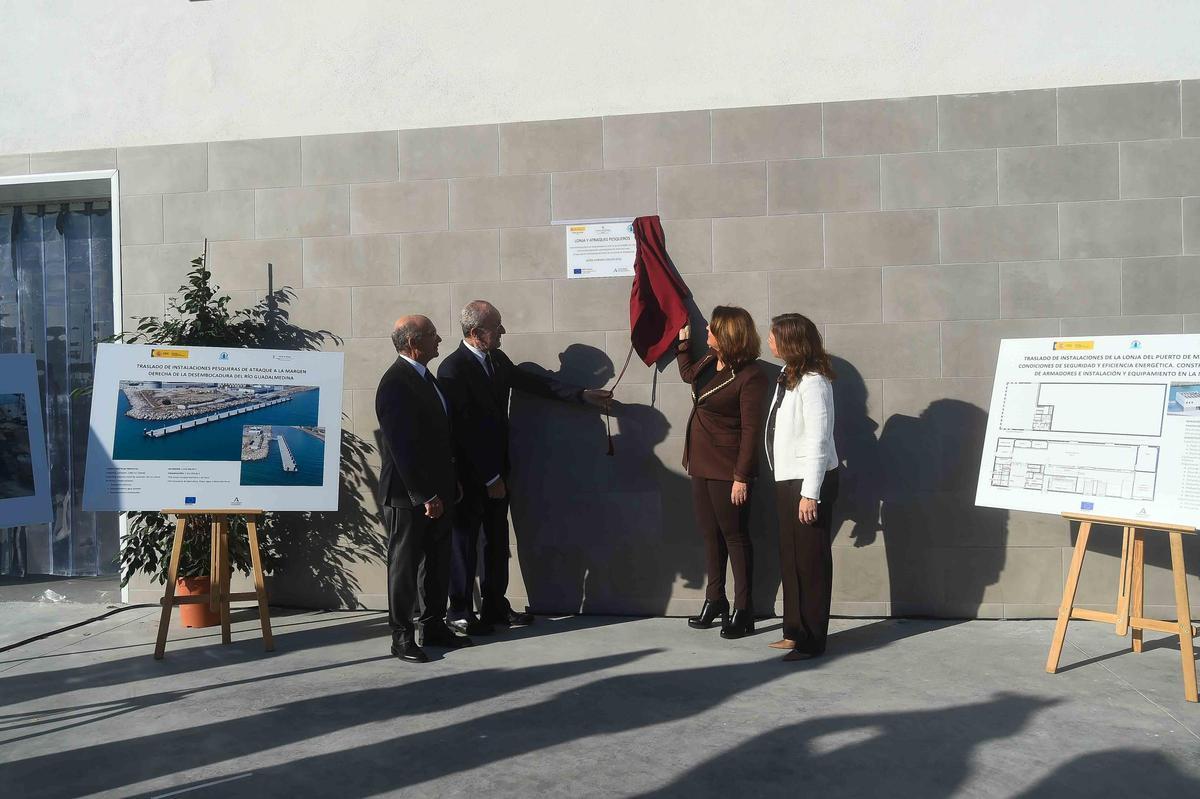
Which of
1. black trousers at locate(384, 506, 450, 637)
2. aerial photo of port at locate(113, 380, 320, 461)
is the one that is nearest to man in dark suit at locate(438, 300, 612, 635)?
black trousers at locate(384, 506, 450, 637)

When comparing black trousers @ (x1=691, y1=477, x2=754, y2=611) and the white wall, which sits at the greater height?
the white wall

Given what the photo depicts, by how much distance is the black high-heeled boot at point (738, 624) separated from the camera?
4.58 meters

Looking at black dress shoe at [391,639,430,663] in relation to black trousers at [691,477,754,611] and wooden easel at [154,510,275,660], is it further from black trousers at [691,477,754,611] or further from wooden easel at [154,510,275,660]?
black trousers at [691,477,754,611]

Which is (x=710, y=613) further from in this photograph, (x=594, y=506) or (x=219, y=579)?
(x=219, y=579)

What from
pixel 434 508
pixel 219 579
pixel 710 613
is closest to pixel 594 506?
pixel 710 613

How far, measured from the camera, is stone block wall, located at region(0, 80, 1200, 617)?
4750 mm

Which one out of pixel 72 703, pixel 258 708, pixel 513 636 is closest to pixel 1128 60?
pixel 513 636

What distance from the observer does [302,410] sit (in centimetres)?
456

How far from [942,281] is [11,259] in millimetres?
5501

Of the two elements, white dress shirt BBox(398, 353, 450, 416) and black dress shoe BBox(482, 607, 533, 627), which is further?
black dress shoe BBox(482, 607, 533, 627)

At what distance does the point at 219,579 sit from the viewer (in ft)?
15.0

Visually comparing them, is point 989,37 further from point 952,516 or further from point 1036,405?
point 952,516

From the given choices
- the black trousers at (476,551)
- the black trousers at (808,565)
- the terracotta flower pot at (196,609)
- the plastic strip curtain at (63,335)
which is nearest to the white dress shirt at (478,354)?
the black trousers at (476,551)

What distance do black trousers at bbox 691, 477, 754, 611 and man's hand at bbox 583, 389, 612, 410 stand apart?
1.95 ft
